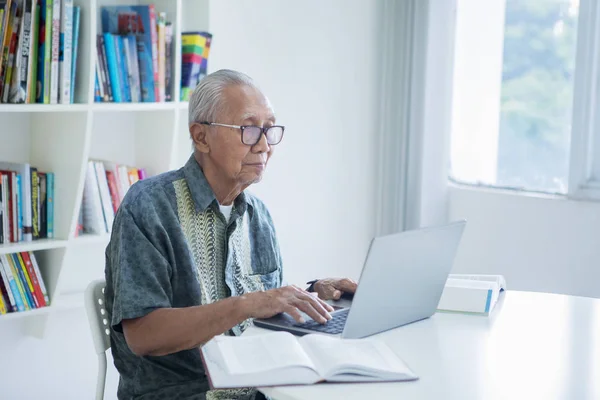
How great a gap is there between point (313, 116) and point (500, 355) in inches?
91.5

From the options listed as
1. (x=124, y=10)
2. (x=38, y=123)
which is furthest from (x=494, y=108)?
(x=38, y=123)

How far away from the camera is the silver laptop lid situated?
1711 mm

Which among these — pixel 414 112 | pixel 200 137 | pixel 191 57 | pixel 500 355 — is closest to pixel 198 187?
pixel 200 137

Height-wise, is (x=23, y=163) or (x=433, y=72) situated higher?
(x=433, y=72)

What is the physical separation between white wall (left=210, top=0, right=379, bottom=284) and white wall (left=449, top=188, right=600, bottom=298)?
0.50m


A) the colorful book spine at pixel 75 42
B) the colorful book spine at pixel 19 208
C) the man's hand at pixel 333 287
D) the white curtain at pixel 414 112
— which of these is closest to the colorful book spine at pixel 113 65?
the colorful book spine at pixel 75 42

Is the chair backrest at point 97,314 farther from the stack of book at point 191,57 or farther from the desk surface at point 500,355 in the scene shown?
the stack of book at point 191,57

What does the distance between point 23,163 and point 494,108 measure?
7.54 feet

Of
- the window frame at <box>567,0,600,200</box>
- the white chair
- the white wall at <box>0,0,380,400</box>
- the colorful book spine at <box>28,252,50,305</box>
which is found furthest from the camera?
the window frame at <box>567,0,600,200</box>

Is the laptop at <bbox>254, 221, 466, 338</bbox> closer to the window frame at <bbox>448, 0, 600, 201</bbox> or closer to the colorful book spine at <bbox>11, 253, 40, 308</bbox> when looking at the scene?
the colorful book spine at <bbox>11, 253, 40, 308</bbox>

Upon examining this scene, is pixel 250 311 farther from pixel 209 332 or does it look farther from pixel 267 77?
pixel 267 77

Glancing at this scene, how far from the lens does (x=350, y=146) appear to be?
413cm

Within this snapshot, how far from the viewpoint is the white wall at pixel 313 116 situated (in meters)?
3.58

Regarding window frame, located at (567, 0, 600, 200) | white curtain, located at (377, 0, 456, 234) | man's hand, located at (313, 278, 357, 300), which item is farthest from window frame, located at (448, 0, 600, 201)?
man's hand, located at (313, 278, 357, 300)
